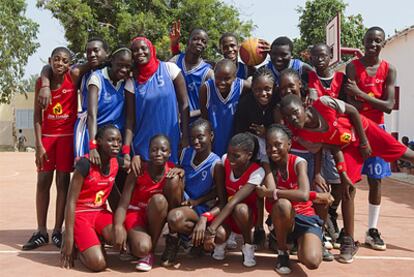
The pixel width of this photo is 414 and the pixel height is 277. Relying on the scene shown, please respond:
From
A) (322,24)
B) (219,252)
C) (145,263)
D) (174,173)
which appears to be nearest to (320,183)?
(219,252)

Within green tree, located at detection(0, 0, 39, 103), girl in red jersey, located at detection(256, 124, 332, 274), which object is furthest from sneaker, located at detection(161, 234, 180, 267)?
green tree, located at detection(0, 0, 39, 103)

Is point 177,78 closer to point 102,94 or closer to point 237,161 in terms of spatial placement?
point 102,94

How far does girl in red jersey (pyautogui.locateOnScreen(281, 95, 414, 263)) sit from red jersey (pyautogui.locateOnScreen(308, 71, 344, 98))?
31 centimetres

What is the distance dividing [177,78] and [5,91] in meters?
27.2

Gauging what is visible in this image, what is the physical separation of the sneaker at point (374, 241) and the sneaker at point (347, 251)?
56 centimetres

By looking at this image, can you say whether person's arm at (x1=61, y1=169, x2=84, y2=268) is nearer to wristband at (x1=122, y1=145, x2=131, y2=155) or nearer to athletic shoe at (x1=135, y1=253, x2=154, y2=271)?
wristband at (x1=122, y1=145, x2=131, y2=155)

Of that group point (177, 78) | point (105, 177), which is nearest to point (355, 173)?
point (177, 78)

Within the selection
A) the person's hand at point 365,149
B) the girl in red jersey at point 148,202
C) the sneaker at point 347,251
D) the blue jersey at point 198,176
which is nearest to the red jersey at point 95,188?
the girl in red jersey at point 148,202

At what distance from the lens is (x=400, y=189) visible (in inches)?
412

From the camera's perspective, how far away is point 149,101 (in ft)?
14.7

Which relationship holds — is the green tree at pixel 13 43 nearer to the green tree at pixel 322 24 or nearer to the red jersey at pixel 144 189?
the green tree at pixel 322 24

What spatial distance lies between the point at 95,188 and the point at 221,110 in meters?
1.36

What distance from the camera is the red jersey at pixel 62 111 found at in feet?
15.8

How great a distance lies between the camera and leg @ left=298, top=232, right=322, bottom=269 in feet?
12.7
